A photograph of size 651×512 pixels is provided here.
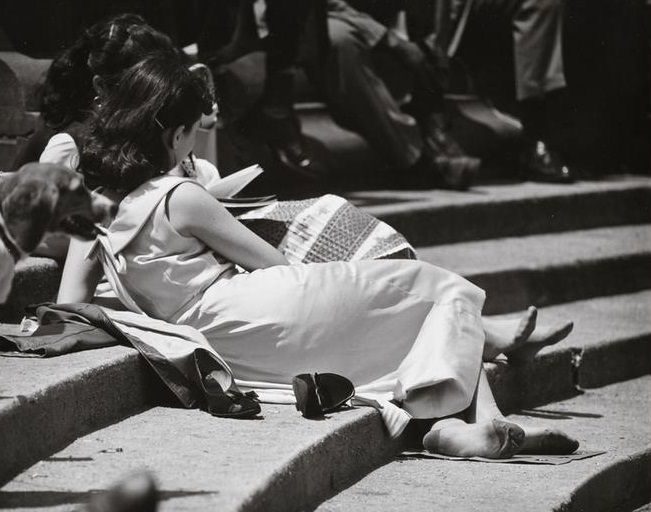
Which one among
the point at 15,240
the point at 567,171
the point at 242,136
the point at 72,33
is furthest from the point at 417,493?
the point at 567,171

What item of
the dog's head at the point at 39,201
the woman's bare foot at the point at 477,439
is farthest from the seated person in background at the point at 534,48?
the dog's head at the point at 39,201

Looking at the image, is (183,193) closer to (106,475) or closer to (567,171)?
(106,475)

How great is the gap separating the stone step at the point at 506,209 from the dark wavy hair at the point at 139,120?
2.33 metres

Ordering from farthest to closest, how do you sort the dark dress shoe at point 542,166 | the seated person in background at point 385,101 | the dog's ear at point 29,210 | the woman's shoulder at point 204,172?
the dark dress shoe at point 542,166 → the seated person in background at point 385,101 → the woman's shoulder at point 204,172 → the dog's ear at point 29,210

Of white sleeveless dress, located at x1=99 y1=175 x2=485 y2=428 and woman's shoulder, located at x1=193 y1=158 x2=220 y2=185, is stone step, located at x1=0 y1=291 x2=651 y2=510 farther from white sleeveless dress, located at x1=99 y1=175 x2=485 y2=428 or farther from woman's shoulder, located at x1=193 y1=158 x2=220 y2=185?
woman's shoulder, located at x1=193 y1=158 x2=220 y2=185

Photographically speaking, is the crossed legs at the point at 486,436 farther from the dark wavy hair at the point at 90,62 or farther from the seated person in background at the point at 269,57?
the seated person in background at the point at 269,57

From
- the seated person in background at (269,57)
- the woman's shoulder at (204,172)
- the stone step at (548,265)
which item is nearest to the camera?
the woman's shoulder at (204,172)

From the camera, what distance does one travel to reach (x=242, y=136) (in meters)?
7.12

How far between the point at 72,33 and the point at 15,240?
313 centimetres

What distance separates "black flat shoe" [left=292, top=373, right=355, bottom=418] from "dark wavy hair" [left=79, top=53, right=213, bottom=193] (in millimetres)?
830

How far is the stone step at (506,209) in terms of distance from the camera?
691 centimetres

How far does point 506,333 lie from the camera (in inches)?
199

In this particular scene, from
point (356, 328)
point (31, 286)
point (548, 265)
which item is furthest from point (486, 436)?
point (548, 265)

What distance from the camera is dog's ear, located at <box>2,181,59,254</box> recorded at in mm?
3074
